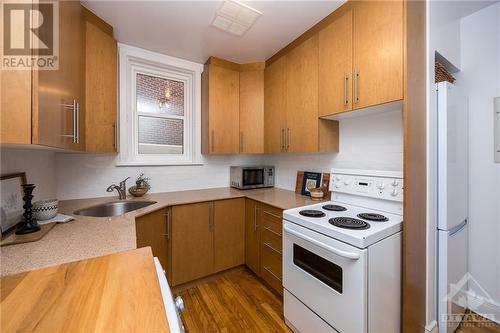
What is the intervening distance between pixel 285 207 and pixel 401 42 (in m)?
1.36

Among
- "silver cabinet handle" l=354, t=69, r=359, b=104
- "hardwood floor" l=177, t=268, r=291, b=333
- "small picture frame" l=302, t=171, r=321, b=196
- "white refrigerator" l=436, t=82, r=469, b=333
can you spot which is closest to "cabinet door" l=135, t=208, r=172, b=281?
"hardwood floor" l=177, t=268, r=291, b=333

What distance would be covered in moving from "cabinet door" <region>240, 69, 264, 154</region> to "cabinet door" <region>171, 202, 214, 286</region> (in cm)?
90

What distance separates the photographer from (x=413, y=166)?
4.25 feet

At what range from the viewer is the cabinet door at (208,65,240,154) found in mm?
2400

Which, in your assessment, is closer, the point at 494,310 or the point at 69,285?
the point at 69,285

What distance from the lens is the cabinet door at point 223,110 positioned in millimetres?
2400

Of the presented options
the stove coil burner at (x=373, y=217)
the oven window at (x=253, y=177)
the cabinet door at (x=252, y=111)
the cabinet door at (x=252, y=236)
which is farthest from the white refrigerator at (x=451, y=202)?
the oven window at (x=253, y=177)

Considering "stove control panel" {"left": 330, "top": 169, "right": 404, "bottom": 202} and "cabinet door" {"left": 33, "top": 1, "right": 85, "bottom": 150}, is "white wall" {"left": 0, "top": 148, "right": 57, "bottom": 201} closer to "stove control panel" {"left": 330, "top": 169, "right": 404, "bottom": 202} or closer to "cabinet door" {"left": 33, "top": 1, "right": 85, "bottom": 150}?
"cabinet door" {"left": 33, "top": 1, "right": 85, "bottom": 150}

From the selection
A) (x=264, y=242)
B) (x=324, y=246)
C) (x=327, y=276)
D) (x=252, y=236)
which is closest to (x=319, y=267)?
(x=327, y=276)

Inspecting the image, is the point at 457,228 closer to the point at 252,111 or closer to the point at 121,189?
the point at 252,111

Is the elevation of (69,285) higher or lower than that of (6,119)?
lower

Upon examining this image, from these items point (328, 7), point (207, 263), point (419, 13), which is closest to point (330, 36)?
point (328, 7)

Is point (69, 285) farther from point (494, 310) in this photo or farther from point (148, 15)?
point (494, 310)

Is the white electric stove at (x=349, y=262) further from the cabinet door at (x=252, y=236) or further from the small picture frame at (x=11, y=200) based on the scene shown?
the small picture frame at (x=11, y=200)
